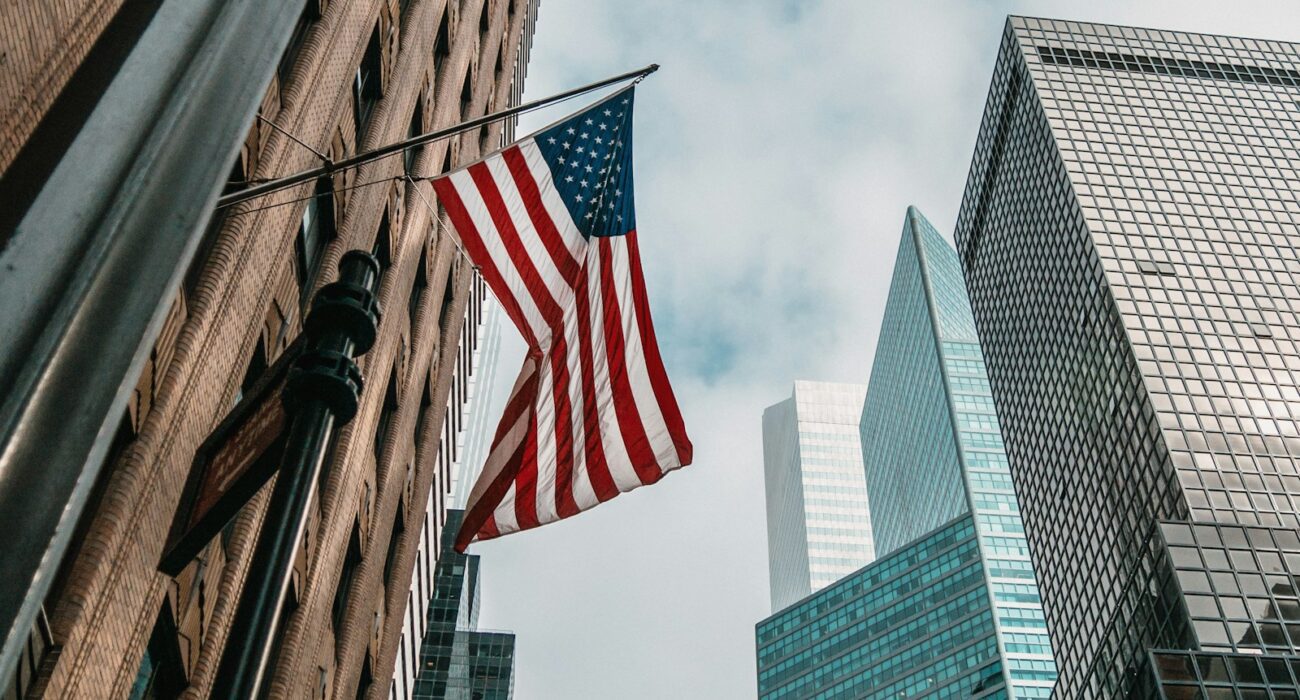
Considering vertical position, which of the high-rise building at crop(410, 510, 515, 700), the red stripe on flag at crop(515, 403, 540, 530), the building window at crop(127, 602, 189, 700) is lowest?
the building window at crop(127, 602, 189, 700)

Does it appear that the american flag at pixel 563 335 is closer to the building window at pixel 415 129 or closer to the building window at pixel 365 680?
the building window at pixel 415 129

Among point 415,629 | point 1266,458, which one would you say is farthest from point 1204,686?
point 415,629

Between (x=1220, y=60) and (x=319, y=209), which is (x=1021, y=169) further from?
(x=319, y=209)

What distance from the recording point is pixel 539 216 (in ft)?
47.0

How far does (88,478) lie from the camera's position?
2.88 meters

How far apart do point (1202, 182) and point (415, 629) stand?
79.3 m

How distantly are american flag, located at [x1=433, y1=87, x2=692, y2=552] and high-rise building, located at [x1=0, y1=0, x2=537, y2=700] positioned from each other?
119 cm

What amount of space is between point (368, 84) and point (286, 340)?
6249mm

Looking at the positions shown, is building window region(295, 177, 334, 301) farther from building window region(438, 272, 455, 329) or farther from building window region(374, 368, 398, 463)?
building window region(438, 272, 455, 329)

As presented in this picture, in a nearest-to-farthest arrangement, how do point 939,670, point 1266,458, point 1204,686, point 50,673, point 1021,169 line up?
point 50,673, point 1204,686, point 1266,458, point 1021,169, point 939,670

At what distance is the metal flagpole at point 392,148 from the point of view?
25.1 feet

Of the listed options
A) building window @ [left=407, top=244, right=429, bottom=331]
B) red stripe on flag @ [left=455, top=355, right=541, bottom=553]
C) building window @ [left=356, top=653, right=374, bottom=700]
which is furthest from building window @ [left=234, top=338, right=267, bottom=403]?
building window @ [left=356, top=653, right=374, bottom=700]

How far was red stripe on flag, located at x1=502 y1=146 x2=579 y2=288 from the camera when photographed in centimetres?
1394

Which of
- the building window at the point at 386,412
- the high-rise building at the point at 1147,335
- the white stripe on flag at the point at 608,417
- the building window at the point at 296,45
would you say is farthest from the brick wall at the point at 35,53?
the high-rise building at the point at 1147,335
